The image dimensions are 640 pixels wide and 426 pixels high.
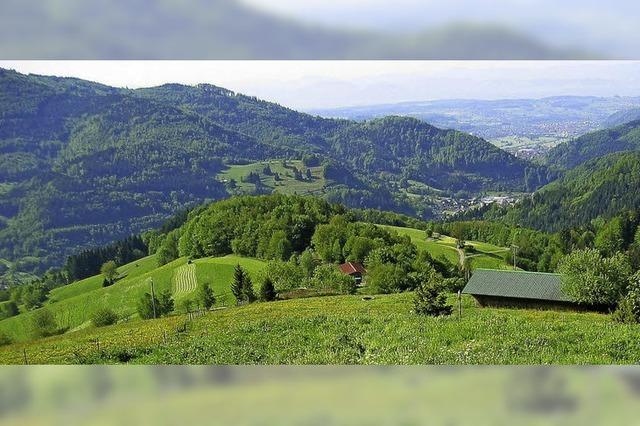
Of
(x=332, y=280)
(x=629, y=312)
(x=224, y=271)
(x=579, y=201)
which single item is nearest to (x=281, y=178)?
(x=579, y=201)

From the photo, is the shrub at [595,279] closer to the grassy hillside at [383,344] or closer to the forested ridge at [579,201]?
the grassy hillside at [383,344]

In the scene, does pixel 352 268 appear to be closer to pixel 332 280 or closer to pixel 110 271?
pixel 332 280

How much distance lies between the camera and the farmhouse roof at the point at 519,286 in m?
12.7

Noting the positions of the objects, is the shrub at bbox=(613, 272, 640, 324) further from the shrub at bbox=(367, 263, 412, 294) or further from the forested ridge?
the forested ridge

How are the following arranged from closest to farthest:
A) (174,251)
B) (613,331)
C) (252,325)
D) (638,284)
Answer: (613,331), (252,325), (638,284), (174,251)

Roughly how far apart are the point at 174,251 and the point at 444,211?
419 ft

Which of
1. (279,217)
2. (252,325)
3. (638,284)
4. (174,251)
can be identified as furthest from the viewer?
(174,251)

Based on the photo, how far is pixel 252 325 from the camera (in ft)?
29.1

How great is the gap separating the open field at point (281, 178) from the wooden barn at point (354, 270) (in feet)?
388

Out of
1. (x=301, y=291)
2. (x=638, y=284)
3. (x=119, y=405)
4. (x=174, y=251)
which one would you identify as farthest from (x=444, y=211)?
(x=119, y=405)

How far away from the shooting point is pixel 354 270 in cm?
3319
